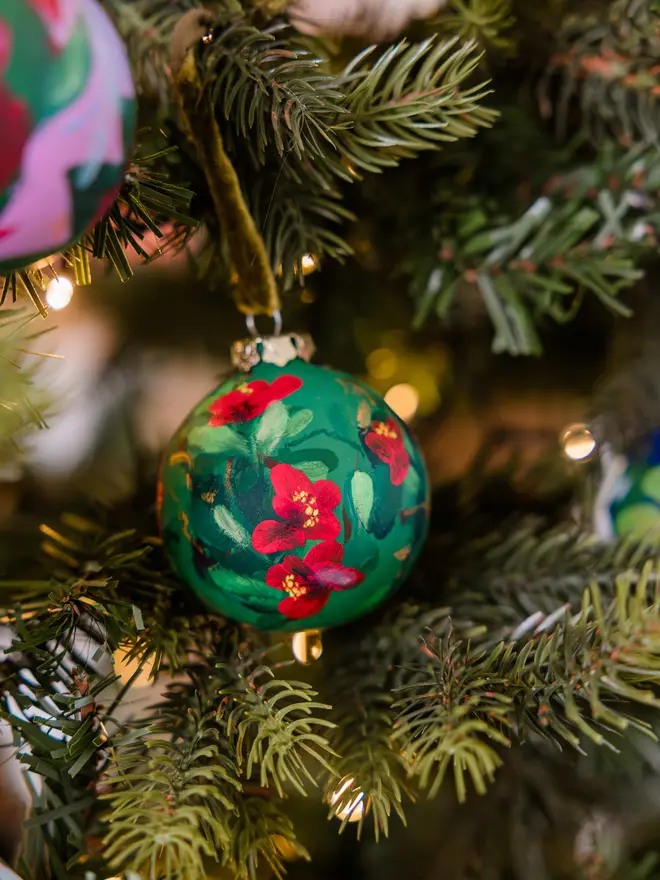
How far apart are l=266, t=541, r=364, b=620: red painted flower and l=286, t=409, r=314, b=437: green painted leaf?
6 centimetres

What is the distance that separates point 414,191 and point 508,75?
0.11 meters

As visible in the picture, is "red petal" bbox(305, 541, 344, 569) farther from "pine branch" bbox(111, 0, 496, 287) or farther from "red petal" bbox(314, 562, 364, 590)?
"pine branch" bbox(111, 0, 496, 287)

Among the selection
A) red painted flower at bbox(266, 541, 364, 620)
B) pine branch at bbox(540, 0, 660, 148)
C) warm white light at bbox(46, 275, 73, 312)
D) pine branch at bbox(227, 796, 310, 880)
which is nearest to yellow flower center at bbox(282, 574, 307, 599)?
red painted flower at bbox(266, 541, 364, 620)

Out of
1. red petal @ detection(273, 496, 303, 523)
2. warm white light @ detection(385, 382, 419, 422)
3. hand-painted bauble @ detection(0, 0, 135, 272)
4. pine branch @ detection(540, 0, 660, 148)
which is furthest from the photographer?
warm white light @ detection(385, 382, 419, 422)

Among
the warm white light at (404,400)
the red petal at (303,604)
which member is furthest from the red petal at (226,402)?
the warm white light at (404,400)

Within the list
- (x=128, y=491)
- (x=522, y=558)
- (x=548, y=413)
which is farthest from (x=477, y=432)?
(x=128, y=491)

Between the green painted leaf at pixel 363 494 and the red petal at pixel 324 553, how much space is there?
0.06ft

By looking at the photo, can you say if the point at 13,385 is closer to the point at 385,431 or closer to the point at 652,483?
the point at 385,431

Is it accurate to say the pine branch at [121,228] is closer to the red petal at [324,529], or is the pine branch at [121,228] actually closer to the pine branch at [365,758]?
the red petal at [324,529]

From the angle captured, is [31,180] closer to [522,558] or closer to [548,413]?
[522,558]

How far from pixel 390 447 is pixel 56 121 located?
0.68 ft

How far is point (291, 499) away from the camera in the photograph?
12.8 inches

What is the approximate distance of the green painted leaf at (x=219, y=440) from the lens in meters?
0.34

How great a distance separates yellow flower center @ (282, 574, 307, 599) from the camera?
0.33 meters
